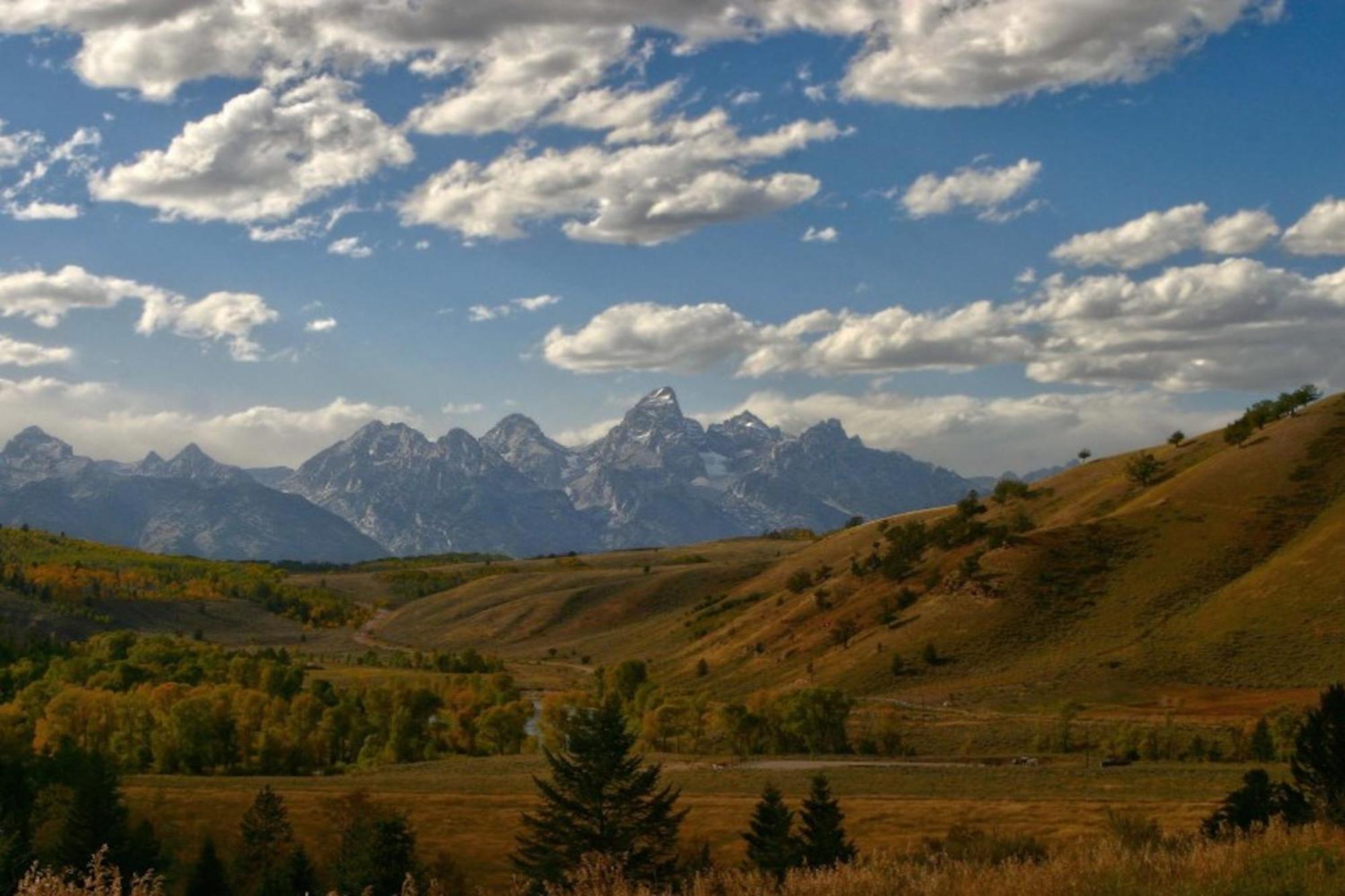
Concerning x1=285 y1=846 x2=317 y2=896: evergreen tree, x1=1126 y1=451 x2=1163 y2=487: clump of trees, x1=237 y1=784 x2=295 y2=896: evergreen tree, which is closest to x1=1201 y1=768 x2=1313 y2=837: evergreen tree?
x1=285 y1=846 x2=317 y2=896: evergreen tree

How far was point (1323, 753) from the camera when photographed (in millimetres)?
29516

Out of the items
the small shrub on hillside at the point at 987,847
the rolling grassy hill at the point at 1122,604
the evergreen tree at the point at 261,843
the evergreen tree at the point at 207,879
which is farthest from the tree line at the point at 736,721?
the small shrub on hillside at the point at 987,847

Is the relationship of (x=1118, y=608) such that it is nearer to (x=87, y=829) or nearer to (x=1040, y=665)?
(x=1040, y=665)

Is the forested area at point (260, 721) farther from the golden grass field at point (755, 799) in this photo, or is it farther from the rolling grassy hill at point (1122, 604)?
the rolling grassy hill at point (1122, 604)

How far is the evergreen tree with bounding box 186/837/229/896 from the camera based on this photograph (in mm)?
54062

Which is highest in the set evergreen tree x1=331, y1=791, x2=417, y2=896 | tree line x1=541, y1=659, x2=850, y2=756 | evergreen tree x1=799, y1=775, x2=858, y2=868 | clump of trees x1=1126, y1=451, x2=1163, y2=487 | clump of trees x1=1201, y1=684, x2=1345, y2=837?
clump of trees x1=1126, y1=451, x2=1163, y2=487

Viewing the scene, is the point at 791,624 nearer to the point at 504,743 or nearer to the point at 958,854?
the point at 504,743

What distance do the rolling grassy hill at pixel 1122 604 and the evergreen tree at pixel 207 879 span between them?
301 feet

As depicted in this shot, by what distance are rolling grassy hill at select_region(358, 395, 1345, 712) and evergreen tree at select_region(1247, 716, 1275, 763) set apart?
2678 centimetres

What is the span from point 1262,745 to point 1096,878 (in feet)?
301

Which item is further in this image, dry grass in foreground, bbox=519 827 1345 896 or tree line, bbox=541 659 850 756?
tree line, bbox=541 659 850 756

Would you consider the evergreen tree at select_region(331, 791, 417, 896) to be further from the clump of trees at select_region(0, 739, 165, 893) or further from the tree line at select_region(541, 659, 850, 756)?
the tree line at select_region(541, 659, 850, 756)

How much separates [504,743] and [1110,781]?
7174cm

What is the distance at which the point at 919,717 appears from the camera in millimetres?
121562
